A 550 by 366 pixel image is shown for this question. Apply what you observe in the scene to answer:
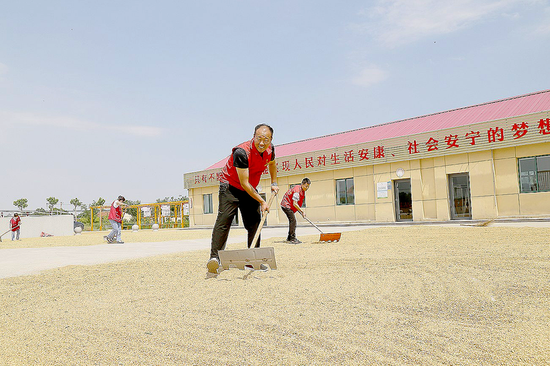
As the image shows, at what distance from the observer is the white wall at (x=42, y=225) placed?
25969 millimetres

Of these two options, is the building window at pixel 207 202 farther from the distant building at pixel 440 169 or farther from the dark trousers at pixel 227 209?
the dark trousers at pixel 227 209

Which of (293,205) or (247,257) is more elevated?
(293,205)

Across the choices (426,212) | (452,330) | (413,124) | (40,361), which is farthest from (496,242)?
(413,124)

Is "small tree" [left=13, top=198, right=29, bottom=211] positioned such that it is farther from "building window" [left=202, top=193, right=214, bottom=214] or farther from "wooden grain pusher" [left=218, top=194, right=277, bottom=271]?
"wooden grain pusher" [left=218, top=194, right=277, bottom=271]

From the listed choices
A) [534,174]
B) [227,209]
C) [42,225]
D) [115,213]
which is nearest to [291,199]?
[227,209]

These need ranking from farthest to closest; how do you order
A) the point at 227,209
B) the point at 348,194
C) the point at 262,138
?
1. the point at 348,194
2. the point at 227,209
3. the point at 262,138

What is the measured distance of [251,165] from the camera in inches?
185

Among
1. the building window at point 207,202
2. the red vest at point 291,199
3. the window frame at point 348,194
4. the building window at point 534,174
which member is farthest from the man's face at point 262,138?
the building window at point 207,202

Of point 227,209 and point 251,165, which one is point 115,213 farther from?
point 251,165

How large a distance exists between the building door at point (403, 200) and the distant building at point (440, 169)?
0.16 feet

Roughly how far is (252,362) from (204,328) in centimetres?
62

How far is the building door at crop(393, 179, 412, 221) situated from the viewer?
20.6 meters

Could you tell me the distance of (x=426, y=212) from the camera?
1964 cm

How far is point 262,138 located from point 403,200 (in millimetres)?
17579
